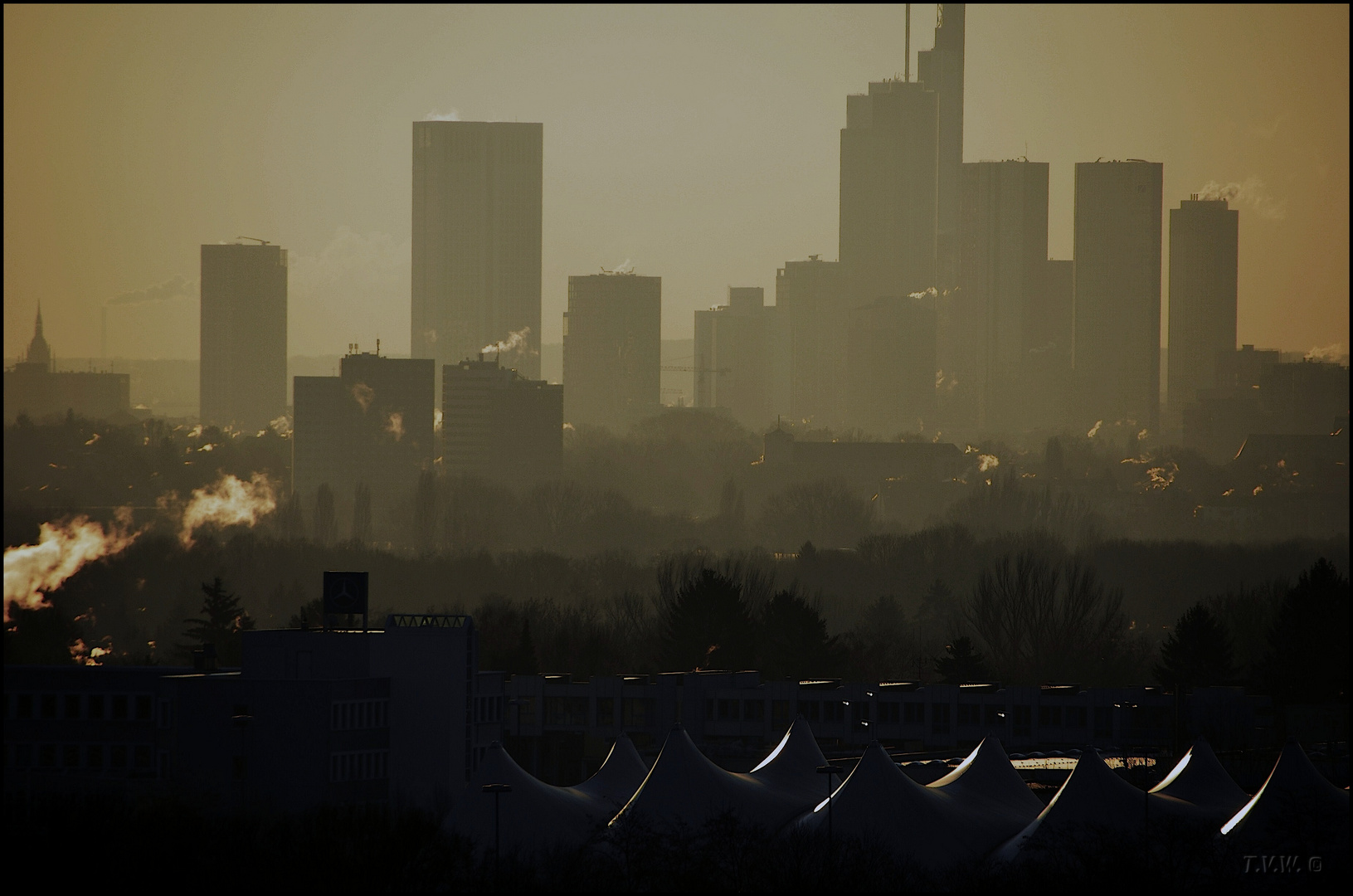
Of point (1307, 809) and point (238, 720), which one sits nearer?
point (1307, 809)

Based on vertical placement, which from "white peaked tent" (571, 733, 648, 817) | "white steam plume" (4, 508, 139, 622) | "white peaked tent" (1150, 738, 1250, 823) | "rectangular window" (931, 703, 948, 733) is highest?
"white steam plume" (4, 508, 139, 622)

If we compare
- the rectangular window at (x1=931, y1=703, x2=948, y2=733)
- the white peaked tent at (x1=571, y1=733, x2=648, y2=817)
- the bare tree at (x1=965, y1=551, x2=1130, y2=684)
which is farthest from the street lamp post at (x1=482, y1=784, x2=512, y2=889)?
the bare tree at (x1=965, y1=551, x2=1130, y2=684)

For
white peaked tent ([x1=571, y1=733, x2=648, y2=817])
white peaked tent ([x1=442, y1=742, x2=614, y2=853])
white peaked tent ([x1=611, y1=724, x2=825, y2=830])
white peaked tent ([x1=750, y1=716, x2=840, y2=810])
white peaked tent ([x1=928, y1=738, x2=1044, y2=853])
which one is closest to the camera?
white peaked tent ([x1=442, y1=742, x2=614, y2=853])

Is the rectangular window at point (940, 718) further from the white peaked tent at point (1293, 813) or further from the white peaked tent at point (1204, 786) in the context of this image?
the white peaked tent at point (1293, 813)

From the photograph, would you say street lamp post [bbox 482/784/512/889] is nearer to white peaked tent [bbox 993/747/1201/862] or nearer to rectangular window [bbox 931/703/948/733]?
white peaked tent [bbox 993/747/1201/862]

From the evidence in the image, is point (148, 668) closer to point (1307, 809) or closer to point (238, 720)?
point (238, 720)

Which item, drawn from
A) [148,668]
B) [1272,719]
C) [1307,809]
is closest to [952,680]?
[1272,719]
